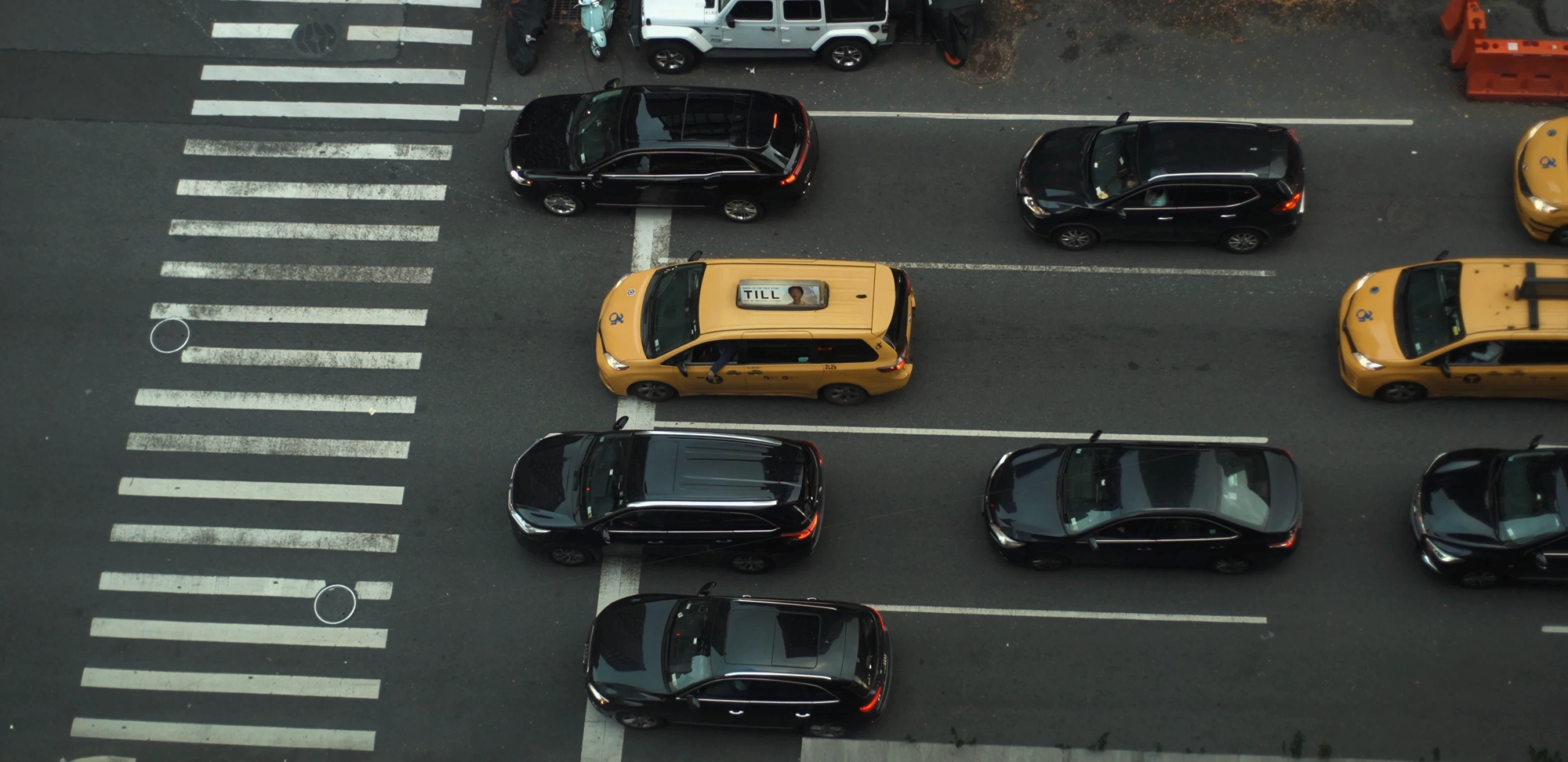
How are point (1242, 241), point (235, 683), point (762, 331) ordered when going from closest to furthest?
point (762, 331)
point (235, 683)
point (1242, 241)

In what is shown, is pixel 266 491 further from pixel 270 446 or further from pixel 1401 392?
pixel 1401 392

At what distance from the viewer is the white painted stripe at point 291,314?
1739 cm

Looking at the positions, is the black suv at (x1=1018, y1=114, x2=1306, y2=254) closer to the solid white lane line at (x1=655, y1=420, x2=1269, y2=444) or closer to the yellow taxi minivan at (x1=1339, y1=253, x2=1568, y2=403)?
the yellow taxi minivan at (x1=1339, y1=253, x2=1568, y2=403)

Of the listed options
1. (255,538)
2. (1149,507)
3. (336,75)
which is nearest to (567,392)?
(255,538)

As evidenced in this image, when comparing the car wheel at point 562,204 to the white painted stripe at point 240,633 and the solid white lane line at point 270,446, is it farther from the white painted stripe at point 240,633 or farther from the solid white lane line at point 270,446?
the white painted stripe at point 240,633

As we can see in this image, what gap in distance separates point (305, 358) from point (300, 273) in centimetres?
152

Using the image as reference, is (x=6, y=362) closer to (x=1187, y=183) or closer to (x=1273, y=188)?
(x=1187, y=183)

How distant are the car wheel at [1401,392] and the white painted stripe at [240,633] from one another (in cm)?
1407

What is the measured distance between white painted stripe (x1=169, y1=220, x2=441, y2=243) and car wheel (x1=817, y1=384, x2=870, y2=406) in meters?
6.78

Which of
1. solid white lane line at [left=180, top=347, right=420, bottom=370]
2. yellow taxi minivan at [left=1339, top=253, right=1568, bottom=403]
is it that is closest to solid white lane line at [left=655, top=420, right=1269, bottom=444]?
yellow taxi minivan at [left=1339, top=253, right=1568, bottom=403]

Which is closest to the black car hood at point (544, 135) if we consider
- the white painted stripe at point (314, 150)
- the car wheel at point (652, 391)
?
the white painted stripe at point (314, 150)

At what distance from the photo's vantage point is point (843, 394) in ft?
53.1

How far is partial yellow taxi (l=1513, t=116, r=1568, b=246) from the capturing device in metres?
16.3

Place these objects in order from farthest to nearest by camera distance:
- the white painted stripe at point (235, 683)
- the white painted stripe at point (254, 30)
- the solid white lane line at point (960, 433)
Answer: the white painted stripe at point (254, 30), the solid white lane line at point (960, 433), the white painted stripe at point (235, 683)
